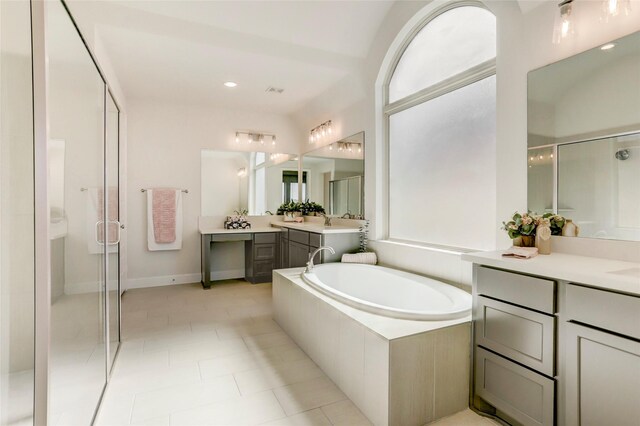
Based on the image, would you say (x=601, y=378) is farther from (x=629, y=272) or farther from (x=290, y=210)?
(x=290, y=210)

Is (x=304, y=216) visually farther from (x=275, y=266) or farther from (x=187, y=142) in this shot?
(x=187, y=142)

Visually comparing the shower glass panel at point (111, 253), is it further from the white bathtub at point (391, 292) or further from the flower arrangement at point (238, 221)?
the flower arrangement at point (238, 221)

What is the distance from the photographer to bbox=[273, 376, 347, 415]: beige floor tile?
1.87 metres

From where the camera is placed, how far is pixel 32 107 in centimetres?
100

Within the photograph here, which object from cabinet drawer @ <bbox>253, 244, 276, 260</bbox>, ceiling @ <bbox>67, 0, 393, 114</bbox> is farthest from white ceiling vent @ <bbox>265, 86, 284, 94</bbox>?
cabinet drawer @ <bbox>253, 244, 276, 260</bbox>

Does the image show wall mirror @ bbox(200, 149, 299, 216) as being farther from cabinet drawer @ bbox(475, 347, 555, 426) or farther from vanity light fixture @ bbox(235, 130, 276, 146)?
cabinet drawer @ bbox(475, 347, 555, 426)

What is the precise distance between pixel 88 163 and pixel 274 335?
2.00m

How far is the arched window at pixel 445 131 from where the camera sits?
2463mm

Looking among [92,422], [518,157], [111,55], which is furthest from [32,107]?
[111,55]

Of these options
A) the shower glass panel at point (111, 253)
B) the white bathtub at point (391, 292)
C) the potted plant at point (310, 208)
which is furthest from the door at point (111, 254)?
the potted plant at point (310, 208)

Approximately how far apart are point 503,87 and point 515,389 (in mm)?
1839

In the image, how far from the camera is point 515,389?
157 centimetres

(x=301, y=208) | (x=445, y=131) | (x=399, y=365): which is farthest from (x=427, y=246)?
(x=301, y=208)

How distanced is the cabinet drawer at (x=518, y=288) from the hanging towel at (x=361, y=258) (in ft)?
5.43
